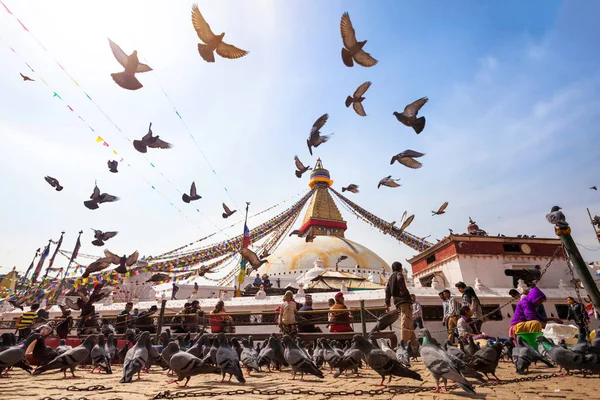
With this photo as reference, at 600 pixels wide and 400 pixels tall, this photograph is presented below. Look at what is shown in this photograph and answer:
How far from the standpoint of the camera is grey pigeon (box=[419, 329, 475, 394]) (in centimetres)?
362

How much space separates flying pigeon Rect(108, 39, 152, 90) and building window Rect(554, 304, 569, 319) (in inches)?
813

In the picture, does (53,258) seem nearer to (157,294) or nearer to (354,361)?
(157,294)

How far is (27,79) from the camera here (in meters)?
7.59

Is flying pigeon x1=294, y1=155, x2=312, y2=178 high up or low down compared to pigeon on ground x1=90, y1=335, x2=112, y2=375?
up

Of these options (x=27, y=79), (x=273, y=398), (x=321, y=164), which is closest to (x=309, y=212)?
(x=321, y=164)

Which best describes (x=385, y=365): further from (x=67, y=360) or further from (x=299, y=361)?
(x=67, y=360)

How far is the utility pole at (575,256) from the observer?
465 cm

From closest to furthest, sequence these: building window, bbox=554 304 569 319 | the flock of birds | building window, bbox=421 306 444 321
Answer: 1. the flock of birds
2. building window, bbox=421 306 444 321
3. building window, bbox=554 304 569 319

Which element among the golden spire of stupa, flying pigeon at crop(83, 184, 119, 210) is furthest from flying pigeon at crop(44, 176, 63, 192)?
the golden spire of stupa

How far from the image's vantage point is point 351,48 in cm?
708

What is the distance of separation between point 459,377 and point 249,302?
1289 centimetres

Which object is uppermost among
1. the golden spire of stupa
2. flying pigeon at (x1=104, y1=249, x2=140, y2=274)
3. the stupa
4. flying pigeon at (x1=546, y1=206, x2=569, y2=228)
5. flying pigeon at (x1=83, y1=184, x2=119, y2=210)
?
the golden spire of stupa

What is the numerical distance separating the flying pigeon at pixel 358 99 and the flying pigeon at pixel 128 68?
15.4 feet

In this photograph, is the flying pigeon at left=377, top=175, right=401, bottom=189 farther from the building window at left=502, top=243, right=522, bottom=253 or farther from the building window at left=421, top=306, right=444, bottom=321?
the building window at left=502, top=243, right=522, bottom=253
